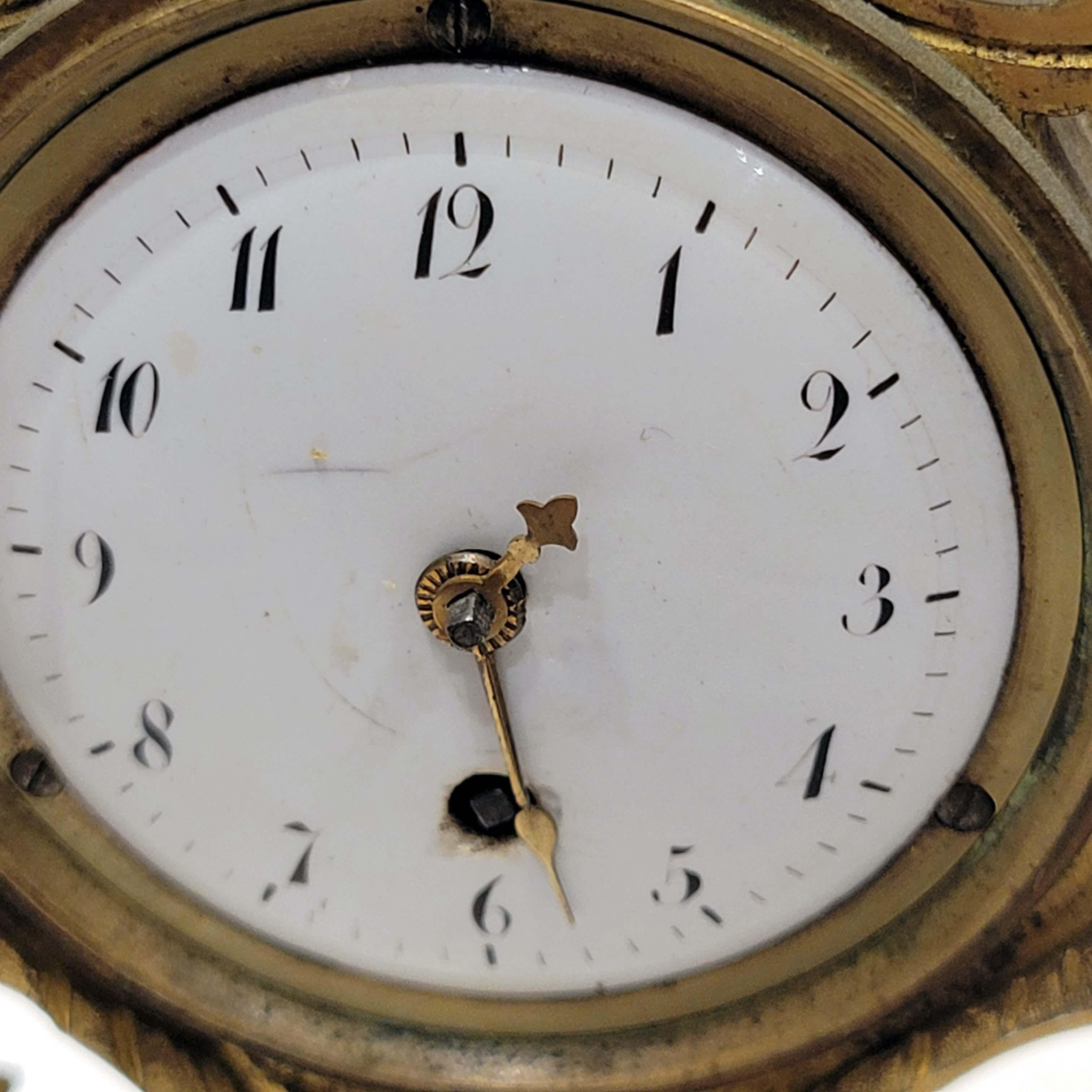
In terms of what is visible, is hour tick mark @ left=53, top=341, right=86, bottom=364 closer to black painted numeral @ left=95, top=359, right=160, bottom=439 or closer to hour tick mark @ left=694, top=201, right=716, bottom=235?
black painted numeral @ left=95, top=359, right=160, bottom=439

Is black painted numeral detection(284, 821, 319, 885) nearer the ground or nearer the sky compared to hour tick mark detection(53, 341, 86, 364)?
nearer the ground

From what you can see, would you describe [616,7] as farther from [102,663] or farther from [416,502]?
[102,663]

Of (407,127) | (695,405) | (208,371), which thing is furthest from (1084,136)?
(208,371)

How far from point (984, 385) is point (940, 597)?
116mm

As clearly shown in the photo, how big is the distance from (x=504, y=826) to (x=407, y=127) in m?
0.41

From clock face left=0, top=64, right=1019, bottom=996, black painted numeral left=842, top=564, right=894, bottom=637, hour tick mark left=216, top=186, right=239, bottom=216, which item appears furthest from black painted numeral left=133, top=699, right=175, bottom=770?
black painted numeral left=842, top=564, right=894, bottom=637

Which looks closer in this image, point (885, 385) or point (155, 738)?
point (885, 385)

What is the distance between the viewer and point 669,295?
0.56 m

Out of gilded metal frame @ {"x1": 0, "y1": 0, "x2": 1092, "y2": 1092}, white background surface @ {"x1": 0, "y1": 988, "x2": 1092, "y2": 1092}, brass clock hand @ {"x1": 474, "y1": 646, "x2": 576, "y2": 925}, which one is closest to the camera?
gilded metal frame @ {"x1": 0, "y1": 0, "x2": 1092, "y2": 1092}

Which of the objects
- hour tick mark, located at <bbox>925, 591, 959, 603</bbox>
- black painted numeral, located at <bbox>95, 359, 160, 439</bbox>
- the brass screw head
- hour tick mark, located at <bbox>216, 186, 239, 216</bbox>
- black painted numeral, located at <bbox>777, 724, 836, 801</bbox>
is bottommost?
black painted numeral, located at <bbox>777, 724, 836, 801</bbox>

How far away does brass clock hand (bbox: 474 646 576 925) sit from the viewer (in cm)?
65

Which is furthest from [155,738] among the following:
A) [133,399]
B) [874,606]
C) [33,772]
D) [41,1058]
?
[874,606]

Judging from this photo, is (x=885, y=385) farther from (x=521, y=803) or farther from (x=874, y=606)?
(x=521, y=803)

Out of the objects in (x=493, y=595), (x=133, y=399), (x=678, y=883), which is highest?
(x=133, y=399)
